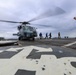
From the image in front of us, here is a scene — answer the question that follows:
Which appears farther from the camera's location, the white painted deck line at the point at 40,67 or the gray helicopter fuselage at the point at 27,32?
the gray helicopter fuselage at the point at 27,32

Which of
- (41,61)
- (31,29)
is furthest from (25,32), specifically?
(41,61)

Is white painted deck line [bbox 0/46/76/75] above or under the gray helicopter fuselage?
under

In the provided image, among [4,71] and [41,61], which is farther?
[41,61]

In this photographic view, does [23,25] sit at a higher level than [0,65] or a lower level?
higher

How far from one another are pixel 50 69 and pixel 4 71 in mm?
1128

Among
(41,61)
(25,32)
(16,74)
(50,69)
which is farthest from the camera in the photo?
(25,32)

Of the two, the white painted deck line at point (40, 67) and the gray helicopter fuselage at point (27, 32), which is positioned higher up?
the gray helicopter fuselage at point (27, 32)

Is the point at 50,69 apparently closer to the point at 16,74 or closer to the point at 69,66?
the point at 69,66

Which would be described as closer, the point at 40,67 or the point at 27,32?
the point at 40,67

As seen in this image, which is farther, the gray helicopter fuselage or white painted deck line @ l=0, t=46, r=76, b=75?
the gray helicopter fuselage

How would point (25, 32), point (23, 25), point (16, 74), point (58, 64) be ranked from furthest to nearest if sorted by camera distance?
point (23, 25)
point (25, 32)
point (58, 64)
point (16, 74)

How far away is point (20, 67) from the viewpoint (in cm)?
422

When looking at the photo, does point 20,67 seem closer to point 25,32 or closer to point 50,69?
point 50,69

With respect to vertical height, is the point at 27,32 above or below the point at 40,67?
above
